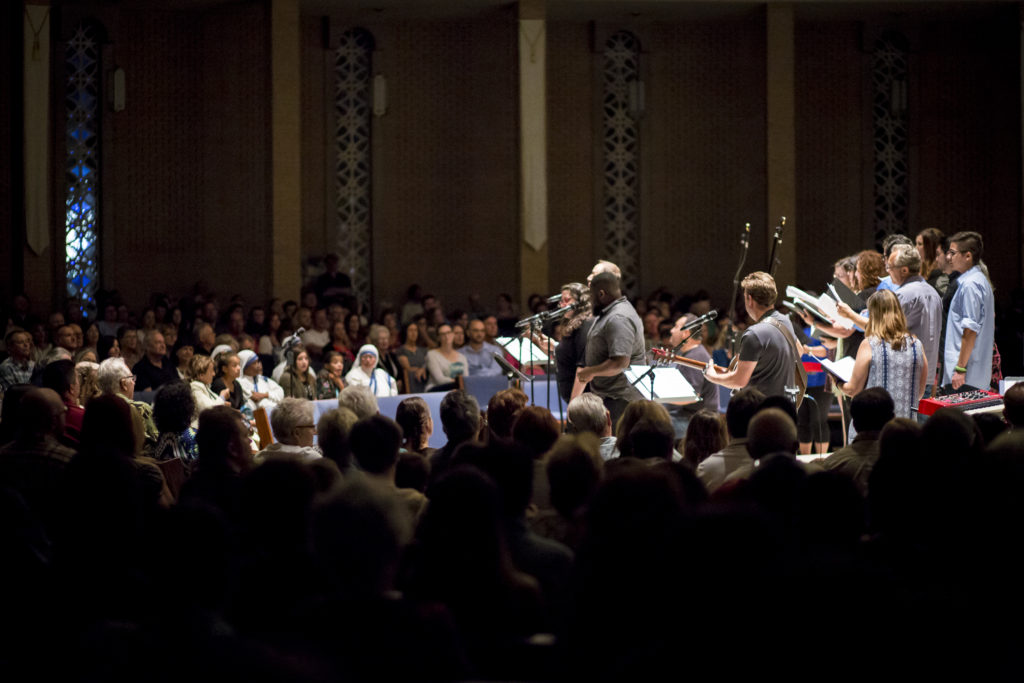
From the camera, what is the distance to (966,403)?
6555 millimetres

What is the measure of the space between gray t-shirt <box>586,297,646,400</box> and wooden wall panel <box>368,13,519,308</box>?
931 centimetres

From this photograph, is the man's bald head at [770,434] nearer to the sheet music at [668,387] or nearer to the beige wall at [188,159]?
the sheet music at [668,387]

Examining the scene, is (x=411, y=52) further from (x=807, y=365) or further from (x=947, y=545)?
(x=947, y=545)

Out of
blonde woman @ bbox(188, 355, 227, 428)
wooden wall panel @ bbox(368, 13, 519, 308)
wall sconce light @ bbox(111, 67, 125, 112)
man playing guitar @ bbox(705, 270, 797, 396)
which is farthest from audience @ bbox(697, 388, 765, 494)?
wall sconce light @ bbox(111, 67, 125, 112)

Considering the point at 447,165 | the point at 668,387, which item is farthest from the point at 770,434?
the point at 447,165

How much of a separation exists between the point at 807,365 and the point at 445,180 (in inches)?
353

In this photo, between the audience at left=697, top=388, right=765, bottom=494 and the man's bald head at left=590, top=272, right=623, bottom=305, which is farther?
the man's bald head at left=590, top=272, right=623, bottom=305

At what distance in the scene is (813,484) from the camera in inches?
122

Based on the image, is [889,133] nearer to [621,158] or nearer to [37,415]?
[621,158]

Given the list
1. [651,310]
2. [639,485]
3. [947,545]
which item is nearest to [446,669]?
[639,485]

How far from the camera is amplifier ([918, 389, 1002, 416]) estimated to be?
652 cm

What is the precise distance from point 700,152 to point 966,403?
34.4 feet

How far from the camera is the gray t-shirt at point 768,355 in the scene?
657cm

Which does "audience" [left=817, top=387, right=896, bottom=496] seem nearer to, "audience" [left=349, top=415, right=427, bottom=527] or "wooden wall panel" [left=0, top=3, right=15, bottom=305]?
"audience" [left=349, top=415, right=427, bottom=527]
